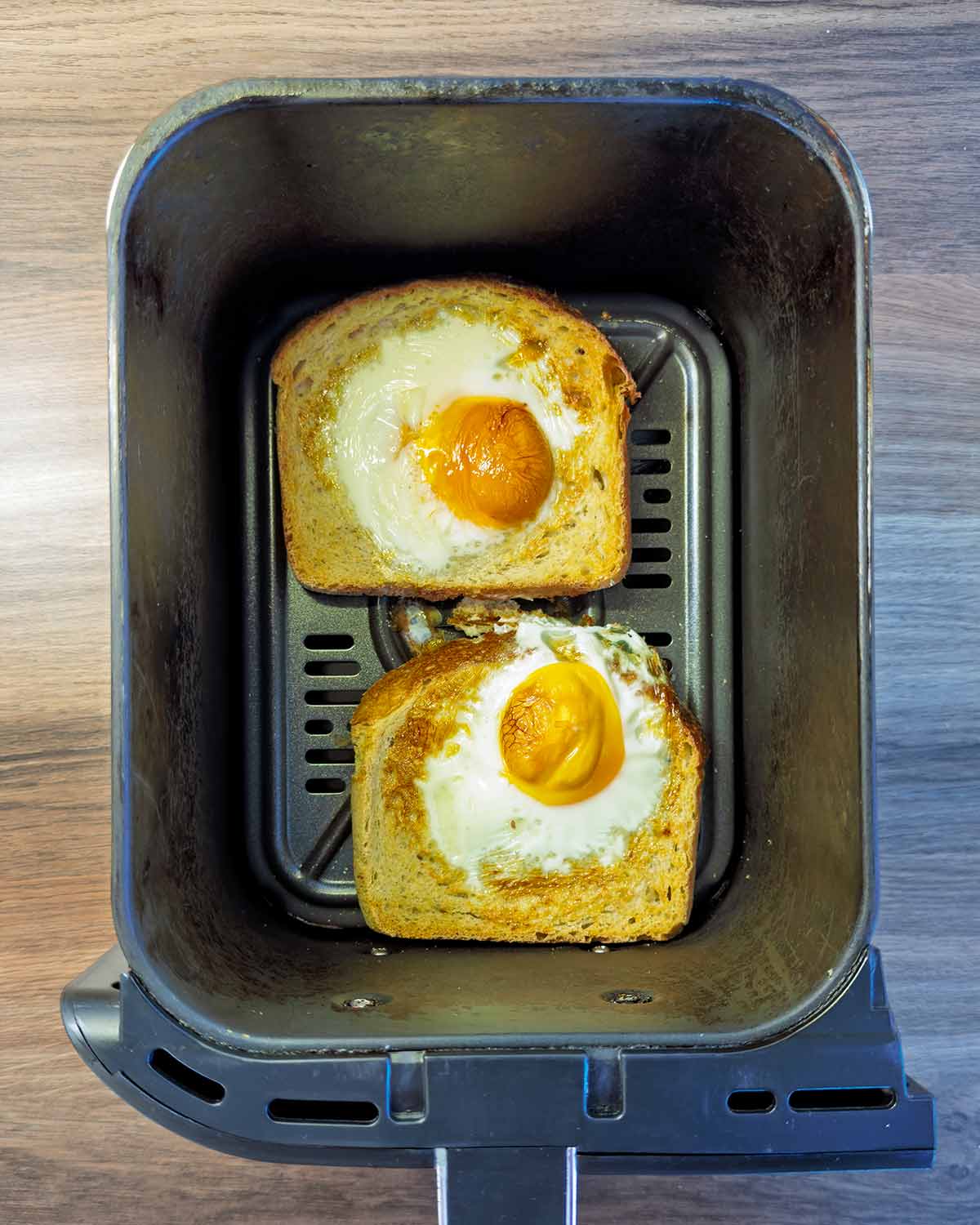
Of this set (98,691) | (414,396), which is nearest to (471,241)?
(414,396)

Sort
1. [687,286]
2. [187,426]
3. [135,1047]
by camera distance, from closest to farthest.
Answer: [135,1047] < [187,426] < [687,286]

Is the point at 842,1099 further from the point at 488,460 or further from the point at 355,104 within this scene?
the point at 355,104

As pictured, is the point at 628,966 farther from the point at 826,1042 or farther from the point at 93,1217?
the point at 93,1217

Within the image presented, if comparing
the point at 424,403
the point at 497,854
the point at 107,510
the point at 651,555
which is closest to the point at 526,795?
the point at 497,854

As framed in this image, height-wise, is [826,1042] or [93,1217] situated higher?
[826,1042]

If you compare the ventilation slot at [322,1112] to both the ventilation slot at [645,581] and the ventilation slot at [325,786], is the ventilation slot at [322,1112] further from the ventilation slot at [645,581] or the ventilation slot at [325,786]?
the ventilation slot at [645,581]
